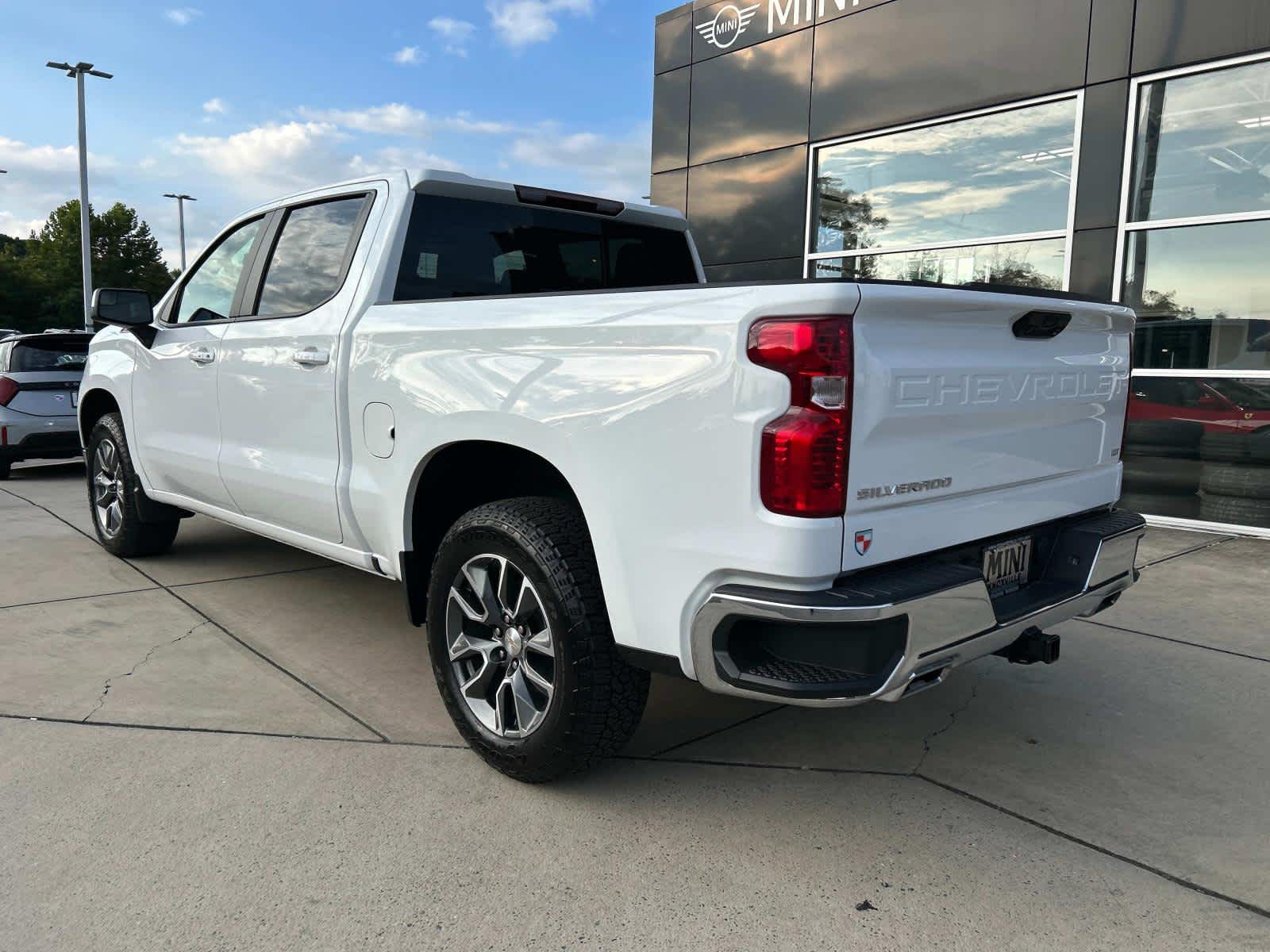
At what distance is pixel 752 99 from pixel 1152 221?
16.1ft

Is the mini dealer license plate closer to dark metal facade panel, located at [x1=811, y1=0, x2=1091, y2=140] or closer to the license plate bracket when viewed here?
the license plate bracket

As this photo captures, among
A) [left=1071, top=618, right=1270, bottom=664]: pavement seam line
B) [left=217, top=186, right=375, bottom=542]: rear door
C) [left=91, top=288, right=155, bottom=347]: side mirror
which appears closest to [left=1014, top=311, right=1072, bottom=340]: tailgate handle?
[left=1071, top=618, right=1270, bottom=664]: pavement seam line

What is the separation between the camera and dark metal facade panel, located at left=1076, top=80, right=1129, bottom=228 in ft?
25.3

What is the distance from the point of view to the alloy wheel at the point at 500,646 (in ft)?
9.14

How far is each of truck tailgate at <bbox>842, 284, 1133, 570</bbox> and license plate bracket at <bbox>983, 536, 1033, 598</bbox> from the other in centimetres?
6

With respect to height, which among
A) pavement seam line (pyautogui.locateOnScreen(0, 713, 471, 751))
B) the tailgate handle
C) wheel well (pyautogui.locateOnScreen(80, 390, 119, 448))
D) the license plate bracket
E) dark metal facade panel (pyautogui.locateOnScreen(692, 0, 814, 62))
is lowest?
pavement seam line (pyautogui.locateOnScreen(0, 713, 471, 751))

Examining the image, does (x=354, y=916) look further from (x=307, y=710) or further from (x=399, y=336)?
(x=399, y=336)

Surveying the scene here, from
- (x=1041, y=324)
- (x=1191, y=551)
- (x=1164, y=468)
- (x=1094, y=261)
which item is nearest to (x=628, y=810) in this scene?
(x=1041, y=324)

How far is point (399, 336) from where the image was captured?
3.18m

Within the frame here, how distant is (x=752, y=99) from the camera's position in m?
10.8

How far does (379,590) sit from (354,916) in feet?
10.1

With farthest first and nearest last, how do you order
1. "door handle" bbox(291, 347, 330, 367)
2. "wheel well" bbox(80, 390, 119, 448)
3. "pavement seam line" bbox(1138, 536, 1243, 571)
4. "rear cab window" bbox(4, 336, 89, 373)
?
"rear cab window" bbox(4, 336, 89, 373)
"pavement seam line" bbox(1138, 536, 1243, 571)
"wheel well" bbox(80, 390, 119, 448)
"door handle" bbox(291, 347, 330, 367)

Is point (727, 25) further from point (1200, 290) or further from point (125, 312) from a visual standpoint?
point (125, 312)

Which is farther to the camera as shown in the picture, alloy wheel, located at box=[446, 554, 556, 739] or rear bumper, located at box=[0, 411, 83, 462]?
rear bumper, located at box=[0, 411, 83, 462]
